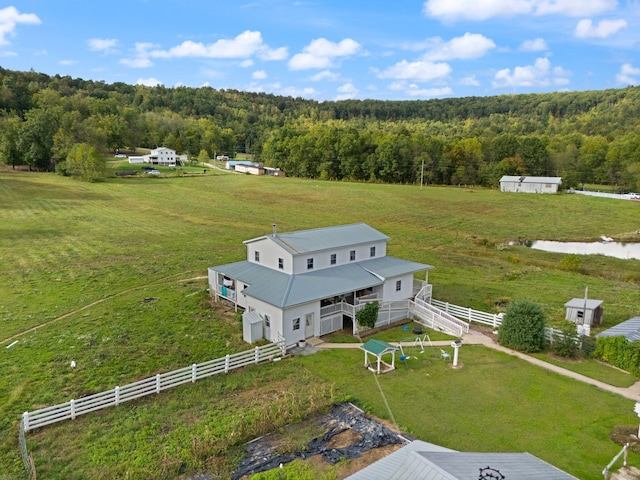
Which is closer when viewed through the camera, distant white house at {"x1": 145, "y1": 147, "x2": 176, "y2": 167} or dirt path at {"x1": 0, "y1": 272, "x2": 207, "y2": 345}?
dirt path at {"x1": 0, "y1": 272, "x2": 207, "y2": 345}

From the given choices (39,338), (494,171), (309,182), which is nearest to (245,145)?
(309,182)

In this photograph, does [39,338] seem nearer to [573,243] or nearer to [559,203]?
[573,243]

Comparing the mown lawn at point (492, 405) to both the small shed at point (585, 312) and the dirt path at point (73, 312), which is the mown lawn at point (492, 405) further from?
the dirt path at point (73, 312)

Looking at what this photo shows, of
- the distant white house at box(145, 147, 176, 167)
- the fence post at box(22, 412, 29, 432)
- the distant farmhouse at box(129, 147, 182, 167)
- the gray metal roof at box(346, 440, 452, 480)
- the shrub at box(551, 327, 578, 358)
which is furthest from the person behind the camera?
the distant white house at box(145, 147, 176, 167)

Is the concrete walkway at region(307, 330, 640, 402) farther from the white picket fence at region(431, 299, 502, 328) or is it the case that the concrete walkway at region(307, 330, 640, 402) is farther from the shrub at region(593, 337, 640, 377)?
the white picket fence at region(431, 299, 502, 328)

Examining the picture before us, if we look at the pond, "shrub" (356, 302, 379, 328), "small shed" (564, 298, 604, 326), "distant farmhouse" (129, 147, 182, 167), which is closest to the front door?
"shrub" (356, 302, 379, 328)
